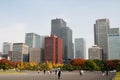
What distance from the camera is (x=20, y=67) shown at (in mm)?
165875

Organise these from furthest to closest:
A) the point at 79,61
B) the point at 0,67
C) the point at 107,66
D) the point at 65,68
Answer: the point at 79,61, the point at 107,66, the point at 65,68, the point at 0,67

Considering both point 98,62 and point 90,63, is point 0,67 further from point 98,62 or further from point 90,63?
point 98,62

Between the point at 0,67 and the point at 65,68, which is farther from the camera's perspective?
the point at 65,68

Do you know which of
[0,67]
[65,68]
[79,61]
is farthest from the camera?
[79,61]

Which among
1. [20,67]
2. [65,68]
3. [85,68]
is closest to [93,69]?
[85,68]

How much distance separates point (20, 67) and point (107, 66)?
192ft

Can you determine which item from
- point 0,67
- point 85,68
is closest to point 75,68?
point 85,68

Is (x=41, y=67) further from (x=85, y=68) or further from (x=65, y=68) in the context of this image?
(x=85, y=68)

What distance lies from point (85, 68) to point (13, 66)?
50.3 m

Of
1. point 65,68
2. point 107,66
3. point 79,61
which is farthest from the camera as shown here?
point 79,61

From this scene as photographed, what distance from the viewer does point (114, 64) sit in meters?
181

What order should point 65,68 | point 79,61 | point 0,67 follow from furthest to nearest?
point 79,61, point 65,68, point 0,67

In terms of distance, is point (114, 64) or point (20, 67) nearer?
Result: point (20, 67)

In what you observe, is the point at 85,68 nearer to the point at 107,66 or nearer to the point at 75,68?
the point at 75,68
